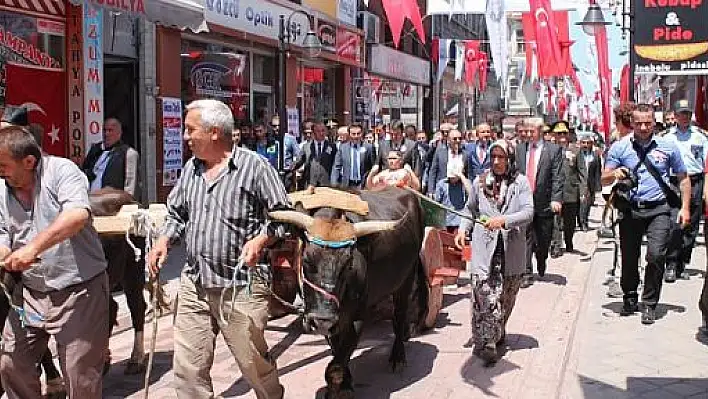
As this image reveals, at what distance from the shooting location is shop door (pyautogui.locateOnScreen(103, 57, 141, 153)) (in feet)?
44.4

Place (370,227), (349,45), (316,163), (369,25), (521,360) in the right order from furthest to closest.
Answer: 1. (369,25)
2. (349,45)
3. (316,163)
4. (521,360)
5. (370,227)

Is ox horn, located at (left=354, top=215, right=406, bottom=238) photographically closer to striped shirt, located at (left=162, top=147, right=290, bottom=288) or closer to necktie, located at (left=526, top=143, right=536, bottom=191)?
striped shirt, located at (left=162, top=147, right=290, bottom=288)

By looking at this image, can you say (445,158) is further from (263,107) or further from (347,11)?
(347,11)

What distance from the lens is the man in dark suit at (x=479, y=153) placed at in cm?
1298

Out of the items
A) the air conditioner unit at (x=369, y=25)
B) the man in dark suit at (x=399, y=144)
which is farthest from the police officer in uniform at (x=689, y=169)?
the air conditioner unit at (x=369, y=25)

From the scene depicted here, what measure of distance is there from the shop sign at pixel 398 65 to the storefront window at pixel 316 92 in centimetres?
320

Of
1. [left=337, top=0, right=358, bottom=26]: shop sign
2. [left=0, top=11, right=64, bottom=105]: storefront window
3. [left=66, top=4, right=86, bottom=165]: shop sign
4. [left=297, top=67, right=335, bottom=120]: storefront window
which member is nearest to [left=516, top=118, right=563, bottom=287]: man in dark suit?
[left=66, top=4, right=86, bottom=165]: shop sign

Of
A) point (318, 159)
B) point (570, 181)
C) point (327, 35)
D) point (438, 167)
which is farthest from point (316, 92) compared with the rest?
point (570, 181)

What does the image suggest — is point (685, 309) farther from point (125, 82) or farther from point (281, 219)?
point (125, 82)

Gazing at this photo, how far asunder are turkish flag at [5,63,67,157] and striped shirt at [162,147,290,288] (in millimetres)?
6448

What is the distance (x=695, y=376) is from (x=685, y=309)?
2518 mm

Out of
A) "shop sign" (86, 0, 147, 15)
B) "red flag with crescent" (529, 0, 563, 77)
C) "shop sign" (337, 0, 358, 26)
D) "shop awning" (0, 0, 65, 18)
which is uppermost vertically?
"shop sign" (337, 0, 358, 26)

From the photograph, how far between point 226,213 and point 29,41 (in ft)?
23.7

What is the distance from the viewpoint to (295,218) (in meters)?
5.26
